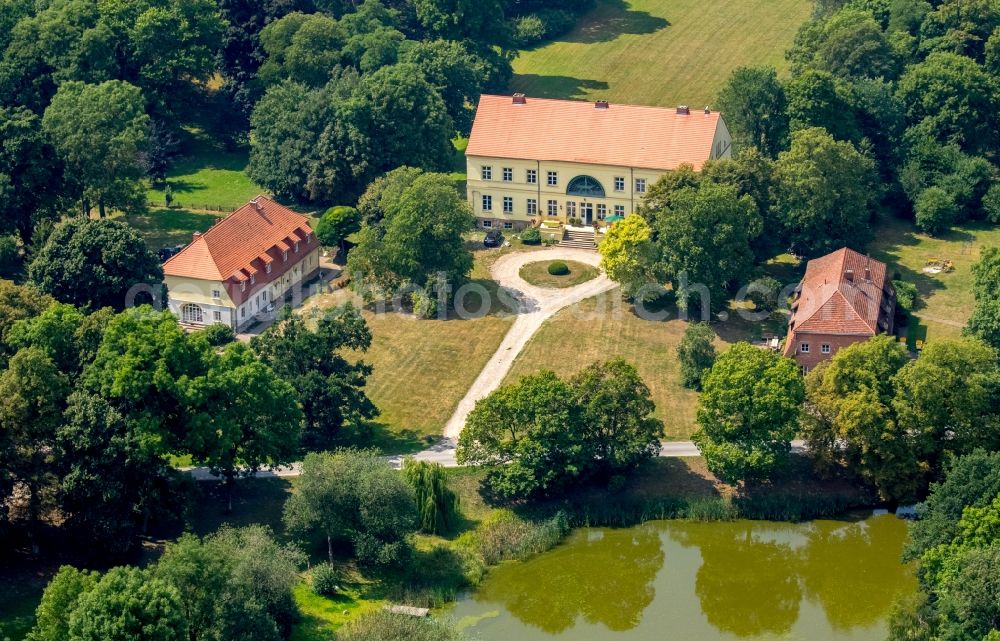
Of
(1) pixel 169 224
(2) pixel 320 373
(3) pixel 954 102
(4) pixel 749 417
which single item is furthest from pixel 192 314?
(3) pixel 954 102

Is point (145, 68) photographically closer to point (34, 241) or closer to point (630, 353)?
point (34, 241)

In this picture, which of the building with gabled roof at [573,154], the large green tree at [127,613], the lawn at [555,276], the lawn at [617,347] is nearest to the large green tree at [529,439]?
the lawn at [617,347]

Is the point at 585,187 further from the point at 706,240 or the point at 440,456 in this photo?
the point at 440,456

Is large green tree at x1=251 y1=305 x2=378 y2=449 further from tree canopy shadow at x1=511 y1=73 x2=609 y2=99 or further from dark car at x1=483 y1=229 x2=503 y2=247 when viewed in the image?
tree canopy shadow at x1=511 y1=73 x2=609 y2=99

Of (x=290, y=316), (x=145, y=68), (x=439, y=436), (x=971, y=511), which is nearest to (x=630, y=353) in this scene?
(x=439, y=436)

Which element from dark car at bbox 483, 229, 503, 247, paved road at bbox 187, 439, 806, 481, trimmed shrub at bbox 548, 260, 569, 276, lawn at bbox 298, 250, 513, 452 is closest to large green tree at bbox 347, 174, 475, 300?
lawn at bbox 298, 250, 513, 452
